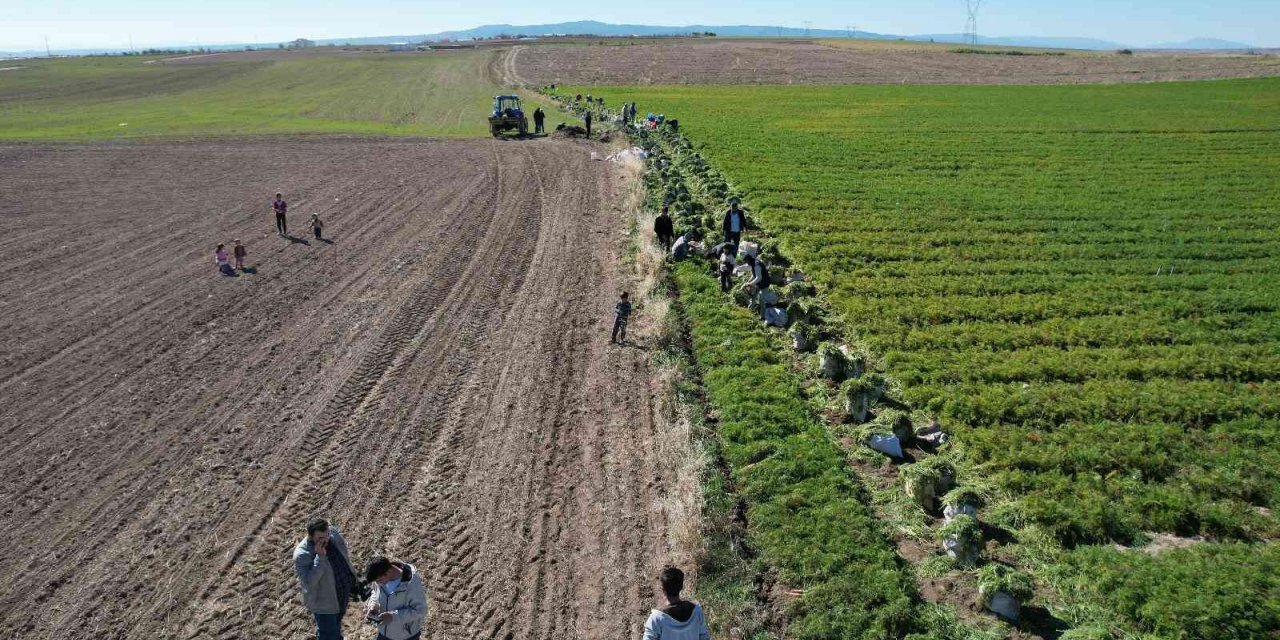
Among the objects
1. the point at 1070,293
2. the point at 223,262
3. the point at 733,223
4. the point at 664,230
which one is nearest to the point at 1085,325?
the point at 1070,293

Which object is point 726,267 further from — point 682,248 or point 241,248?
point 241,248

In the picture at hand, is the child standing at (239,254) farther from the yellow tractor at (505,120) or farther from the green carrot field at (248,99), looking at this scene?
the green carrot field at (248,99)

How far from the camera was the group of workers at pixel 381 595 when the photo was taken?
572 cm

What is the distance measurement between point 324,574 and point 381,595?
0.68 metres

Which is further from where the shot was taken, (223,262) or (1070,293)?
(223,262)

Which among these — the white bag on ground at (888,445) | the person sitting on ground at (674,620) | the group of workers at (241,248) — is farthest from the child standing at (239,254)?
the person sitting on ground at (674,620)

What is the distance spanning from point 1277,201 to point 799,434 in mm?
23351

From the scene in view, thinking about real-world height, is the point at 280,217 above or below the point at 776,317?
above

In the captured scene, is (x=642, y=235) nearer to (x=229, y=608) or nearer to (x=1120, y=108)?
(x=229, y=608)

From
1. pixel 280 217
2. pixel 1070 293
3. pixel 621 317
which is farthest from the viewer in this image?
pixel 280 217

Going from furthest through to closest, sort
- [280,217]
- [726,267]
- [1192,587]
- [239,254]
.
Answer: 1. [280,217]
2. [239,254]
3. [726,267]
4. [1192,587]

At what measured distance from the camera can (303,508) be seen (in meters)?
9.24

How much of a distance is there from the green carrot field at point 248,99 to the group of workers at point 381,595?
1414 inches

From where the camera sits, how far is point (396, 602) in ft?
19.9
